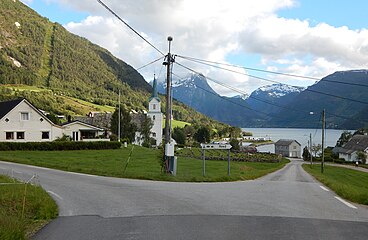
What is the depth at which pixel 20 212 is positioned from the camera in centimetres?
925

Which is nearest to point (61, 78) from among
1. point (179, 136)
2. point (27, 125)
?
point (179, 136)

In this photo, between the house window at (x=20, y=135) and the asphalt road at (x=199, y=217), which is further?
the house window at (x=20, y=135)

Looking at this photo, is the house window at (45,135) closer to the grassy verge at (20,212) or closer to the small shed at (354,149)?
the grassy verge at (20,212)

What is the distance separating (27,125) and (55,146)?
11.4 metres

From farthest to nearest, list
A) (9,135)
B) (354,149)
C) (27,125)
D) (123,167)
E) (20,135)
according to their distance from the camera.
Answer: (354,149) → (27,125) → (20,135) → (9,135) → (123,167)

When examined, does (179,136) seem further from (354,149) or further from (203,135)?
(354,149)

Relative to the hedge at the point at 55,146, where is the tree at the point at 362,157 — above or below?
below

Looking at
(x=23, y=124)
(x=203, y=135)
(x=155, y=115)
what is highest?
(x=155, y=115)

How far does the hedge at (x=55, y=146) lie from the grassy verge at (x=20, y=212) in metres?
32.5

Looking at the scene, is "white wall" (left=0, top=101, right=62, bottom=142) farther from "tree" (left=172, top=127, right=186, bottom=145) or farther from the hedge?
"tree" (left=172, top=127, right=186, bottom=145)

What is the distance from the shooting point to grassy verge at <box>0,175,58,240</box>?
6.98m

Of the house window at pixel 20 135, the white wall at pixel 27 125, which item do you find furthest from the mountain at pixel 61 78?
the house window at pixel 20 135

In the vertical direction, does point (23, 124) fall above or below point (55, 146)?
above

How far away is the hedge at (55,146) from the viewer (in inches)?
1674
